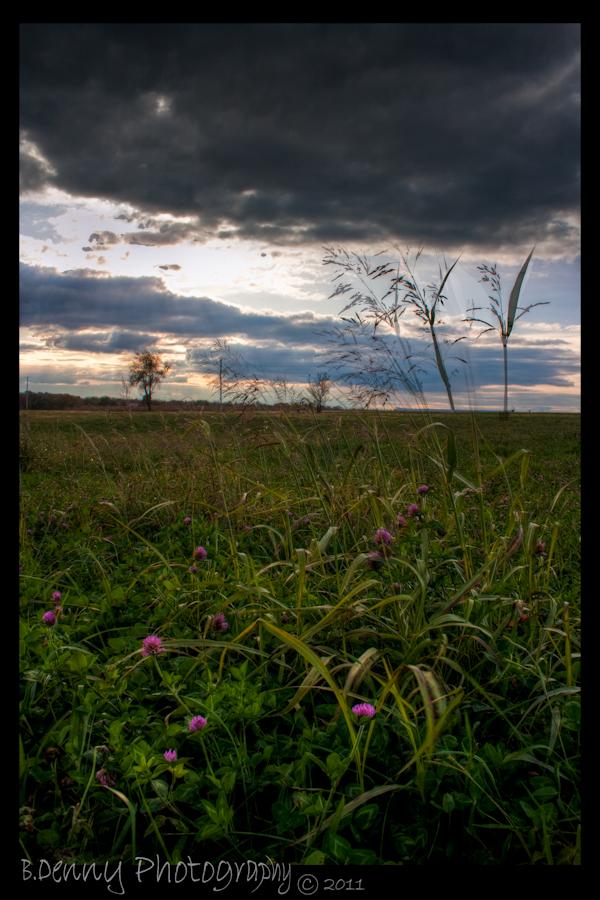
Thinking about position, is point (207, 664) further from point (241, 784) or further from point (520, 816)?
point (520, 816)

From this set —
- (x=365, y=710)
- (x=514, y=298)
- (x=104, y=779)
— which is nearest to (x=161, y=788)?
(x=104, y=779)

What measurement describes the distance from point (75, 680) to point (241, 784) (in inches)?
28.0

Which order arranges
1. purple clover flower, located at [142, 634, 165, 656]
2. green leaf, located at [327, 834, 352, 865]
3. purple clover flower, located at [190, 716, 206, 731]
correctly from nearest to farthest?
1. green leaf, located at [327, 834, 352, 865]
2. purple clover flower, located at [190, 716, 206, 731]
3. purple clover flower, located at [142, 634, 165, 656]

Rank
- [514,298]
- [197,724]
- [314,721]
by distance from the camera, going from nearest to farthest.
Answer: [197,724], [314,721], [514,298]

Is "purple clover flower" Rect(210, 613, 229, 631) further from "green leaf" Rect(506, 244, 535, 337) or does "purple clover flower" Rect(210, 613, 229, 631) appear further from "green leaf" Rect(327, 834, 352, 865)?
"green leaf" Rect(506, 244, 535, 337)

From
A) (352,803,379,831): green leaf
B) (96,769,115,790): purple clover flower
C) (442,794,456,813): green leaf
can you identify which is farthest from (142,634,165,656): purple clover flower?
(442,794,456,813): green leaf

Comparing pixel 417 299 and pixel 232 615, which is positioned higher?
pixel 417 299

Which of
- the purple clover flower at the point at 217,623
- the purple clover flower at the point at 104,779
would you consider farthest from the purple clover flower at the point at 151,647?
the purple clover flower at the point at 104,779

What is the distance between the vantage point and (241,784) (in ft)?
4.05

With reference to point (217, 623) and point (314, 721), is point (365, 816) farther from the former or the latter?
point (217, 623)

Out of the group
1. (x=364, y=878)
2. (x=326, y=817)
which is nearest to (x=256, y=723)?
(x=326, y=817)

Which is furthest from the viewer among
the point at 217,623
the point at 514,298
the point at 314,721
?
the point at 514,298

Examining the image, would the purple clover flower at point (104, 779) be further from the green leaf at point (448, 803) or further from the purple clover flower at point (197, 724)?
the green leaf at point (448, 803)

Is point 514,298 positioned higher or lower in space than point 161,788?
higher
